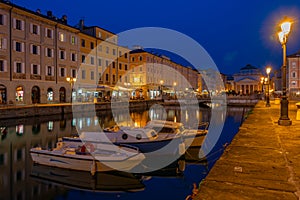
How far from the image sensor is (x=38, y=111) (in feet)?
99.9

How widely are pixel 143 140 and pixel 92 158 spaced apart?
13.0 ft

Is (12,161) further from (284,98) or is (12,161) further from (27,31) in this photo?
(27,31)

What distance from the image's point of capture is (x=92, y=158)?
36.8 feet

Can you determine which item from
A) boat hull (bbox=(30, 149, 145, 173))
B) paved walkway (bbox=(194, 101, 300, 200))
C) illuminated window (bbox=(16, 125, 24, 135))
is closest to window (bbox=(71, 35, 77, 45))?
illuminated window (bbox=(16, 125, 24, 135))

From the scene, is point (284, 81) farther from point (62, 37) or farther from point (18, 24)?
point (62, 37)

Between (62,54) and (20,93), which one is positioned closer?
(20,93)

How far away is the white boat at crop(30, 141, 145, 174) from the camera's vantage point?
36.6ft

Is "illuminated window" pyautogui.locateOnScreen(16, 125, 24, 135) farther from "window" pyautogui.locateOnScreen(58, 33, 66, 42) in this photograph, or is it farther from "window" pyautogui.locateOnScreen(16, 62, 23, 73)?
"window" pyautogui.locateOnScreen(58, 33, 66, 42)

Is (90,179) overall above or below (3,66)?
below

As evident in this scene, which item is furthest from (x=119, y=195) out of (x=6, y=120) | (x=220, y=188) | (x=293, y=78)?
(x=293, y=78)

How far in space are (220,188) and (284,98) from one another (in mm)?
9522

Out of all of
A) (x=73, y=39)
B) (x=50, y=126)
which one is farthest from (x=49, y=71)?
(x=50, y=126)

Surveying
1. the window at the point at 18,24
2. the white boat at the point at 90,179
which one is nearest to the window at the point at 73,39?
the window at the point at 18,24

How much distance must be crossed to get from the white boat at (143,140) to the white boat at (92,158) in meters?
1.63
